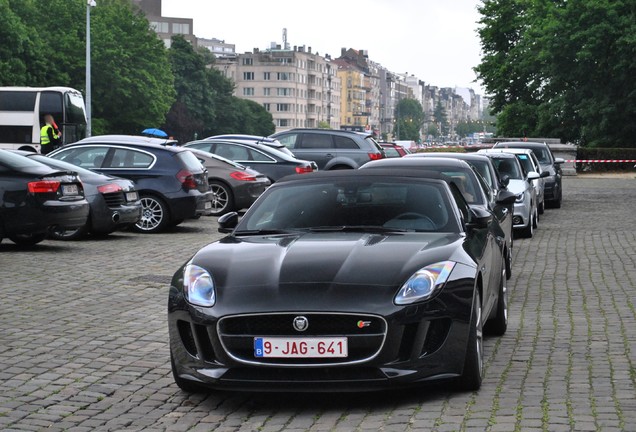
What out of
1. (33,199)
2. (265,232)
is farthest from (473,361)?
(33,199)

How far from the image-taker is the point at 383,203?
8445 millimetres

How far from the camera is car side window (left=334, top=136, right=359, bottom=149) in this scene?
3584cm

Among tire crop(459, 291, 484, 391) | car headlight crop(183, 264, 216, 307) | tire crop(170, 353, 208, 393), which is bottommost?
tire crop(170, 353, 208, 393)

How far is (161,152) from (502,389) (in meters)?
14.9

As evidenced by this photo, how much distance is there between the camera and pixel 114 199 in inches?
755

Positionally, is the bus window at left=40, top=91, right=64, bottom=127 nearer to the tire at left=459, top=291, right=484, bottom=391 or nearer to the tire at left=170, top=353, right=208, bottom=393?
the tire at left=170, top=353, right=208, bottom=393

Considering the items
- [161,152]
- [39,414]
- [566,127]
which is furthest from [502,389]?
[566,127]

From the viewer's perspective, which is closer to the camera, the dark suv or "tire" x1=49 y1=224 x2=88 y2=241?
"tire" x1=49 y1=224 x2=88 y2=241

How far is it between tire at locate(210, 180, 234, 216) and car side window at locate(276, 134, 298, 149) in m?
10.6

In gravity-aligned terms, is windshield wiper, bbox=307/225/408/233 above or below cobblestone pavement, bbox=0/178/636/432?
above

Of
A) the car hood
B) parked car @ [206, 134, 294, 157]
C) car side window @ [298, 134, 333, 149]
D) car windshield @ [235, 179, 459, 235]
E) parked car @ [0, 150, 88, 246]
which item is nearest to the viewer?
the car hood

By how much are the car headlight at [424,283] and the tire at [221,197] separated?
60.5ft

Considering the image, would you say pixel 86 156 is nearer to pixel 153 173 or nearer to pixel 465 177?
pixel 153 173

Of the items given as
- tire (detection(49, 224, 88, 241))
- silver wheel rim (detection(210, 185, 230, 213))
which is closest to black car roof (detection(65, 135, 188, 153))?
tire (detection(49, 224, 88, 241))
